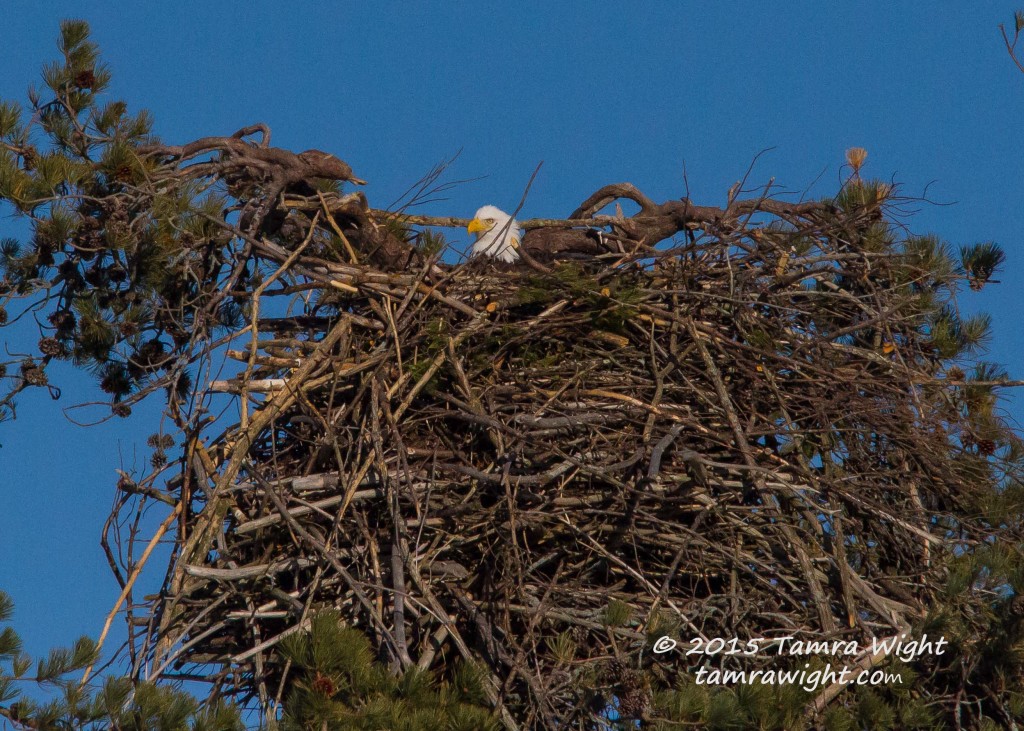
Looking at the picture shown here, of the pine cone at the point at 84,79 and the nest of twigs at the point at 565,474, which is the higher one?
the pine cone at the point at 84,79

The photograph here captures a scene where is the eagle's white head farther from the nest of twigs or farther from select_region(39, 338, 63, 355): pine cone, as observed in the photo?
select_region(39, 338, 63, 355): pine cone

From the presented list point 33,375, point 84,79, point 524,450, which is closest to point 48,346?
point 33,375

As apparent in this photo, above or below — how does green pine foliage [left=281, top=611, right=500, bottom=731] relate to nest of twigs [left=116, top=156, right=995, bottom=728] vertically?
below

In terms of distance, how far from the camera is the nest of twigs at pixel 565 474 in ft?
16.7

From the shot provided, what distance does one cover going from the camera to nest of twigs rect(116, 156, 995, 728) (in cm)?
508

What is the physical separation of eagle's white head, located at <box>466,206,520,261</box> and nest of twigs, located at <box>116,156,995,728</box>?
88 centimetres

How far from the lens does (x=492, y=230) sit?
7.55 meters

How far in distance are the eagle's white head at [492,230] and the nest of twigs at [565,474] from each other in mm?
879

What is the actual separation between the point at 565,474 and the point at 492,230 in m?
2.49

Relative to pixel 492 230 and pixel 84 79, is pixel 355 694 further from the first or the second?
pixel 492 230

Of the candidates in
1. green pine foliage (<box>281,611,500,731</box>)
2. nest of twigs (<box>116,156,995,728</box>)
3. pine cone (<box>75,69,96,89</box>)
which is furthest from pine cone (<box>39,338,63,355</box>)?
green pine foliage (<box>281,611,500,731</box>)

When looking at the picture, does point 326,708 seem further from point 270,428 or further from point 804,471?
point 804,471

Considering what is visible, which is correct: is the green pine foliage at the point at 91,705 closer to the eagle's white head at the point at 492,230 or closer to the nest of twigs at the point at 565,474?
the nest of twigs at the point at 565,474

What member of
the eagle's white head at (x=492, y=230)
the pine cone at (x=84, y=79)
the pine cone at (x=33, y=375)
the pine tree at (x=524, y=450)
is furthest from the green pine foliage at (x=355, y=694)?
the eagle's white head at (x=492, y=230)
